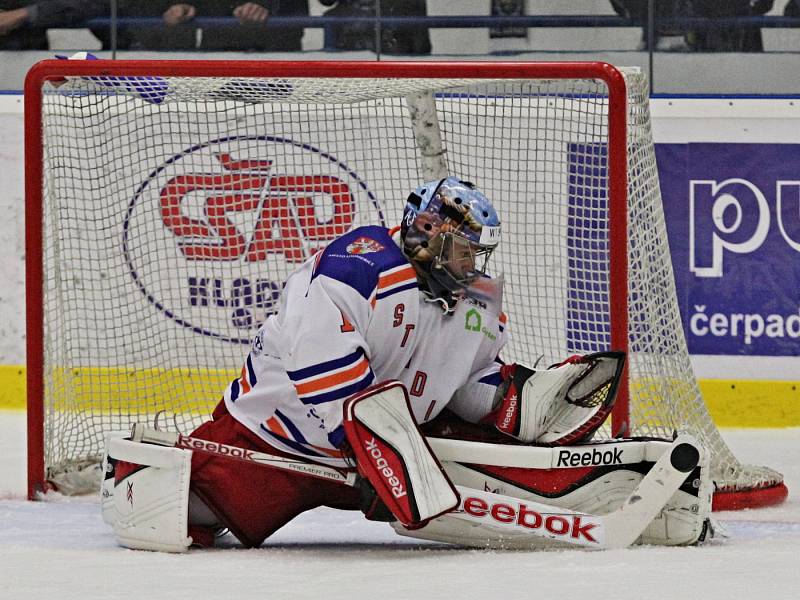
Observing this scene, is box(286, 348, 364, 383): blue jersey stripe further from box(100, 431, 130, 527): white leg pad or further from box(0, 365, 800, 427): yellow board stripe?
box(0, 365, 800, 427): yellow board stripe

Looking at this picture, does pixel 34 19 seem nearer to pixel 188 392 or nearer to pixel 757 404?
pixel 188 392

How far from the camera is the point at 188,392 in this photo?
4.77 m

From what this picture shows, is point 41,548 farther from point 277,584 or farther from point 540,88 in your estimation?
point 540,88

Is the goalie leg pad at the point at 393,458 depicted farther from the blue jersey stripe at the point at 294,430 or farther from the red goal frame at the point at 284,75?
the red goal frame at the point at 284,75

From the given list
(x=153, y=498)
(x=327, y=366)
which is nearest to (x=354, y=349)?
(x=327, y=366)

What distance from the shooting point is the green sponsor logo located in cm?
319

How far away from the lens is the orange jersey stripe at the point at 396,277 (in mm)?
2980

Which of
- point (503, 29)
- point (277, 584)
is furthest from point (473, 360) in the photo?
point (503, 29)

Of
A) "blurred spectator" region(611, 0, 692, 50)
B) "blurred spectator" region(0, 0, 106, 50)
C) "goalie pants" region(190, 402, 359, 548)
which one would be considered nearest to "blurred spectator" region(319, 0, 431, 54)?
"blurred spectator" region(611, 0, 692, 50)

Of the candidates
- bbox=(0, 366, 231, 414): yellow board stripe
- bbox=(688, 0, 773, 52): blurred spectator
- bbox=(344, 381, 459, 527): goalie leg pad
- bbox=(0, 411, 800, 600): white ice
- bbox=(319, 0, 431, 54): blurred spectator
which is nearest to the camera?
bbox=(0, 411, 800, 600): white ice

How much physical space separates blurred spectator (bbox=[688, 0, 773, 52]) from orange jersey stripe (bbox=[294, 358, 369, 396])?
10.0 feet

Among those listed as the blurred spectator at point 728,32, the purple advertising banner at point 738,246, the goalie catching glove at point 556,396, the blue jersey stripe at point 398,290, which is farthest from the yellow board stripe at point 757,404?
the blue jersey stripe at point 398,290

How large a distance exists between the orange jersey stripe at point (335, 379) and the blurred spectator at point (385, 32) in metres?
2.92

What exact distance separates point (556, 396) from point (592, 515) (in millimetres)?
323
